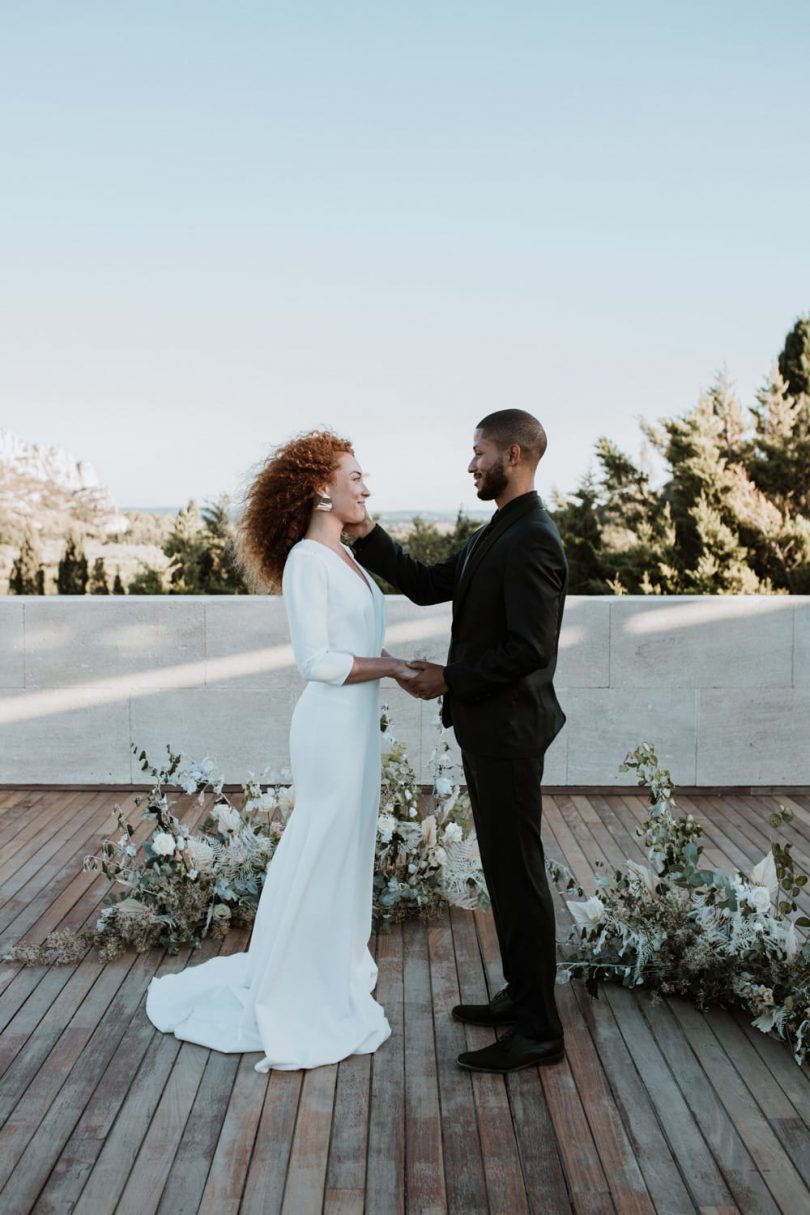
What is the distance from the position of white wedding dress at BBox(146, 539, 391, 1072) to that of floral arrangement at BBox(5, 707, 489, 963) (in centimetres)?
70

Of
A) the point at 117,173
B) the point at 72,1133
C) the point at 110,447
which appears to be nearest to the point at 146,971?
the point at 72,1133

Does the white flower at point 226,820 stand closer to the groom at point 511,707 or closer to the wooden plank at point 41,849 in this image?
the wooden plank at point 41,849

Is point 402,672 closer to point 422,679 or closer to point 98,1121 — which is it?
point 422,679

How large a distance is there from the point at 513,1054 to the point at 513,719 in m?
0.88

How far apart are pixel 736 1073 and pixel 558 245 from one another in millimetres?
26473

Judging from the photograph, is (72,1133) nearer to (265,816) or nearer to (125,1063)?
(125,1063)

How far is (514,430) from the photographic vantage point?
2.98 metres

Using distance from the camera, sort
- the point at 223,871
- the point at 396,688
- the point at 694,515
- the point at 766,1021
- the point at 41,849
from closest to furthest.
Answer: the point at 766,1021
the point at 223,871
the point at 41,849
the point at 396,688
the point at 694,515

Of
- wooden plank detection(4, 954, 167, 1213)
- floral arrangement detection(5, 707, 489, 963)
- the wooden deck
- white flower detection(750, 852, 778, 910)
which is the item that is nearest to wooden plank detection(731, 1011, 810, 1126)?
the wooden deck

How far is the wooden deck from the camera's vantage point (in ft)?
7.82

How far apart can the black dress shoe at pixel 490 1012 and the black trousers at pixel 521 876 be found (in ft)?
0.63

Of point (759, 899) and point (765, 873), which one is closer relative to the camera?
point (759, 899)

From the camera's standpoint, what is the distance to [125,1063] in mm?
2971

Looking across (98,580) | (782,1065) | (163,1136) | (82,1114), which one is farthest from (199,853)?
(98,580)
